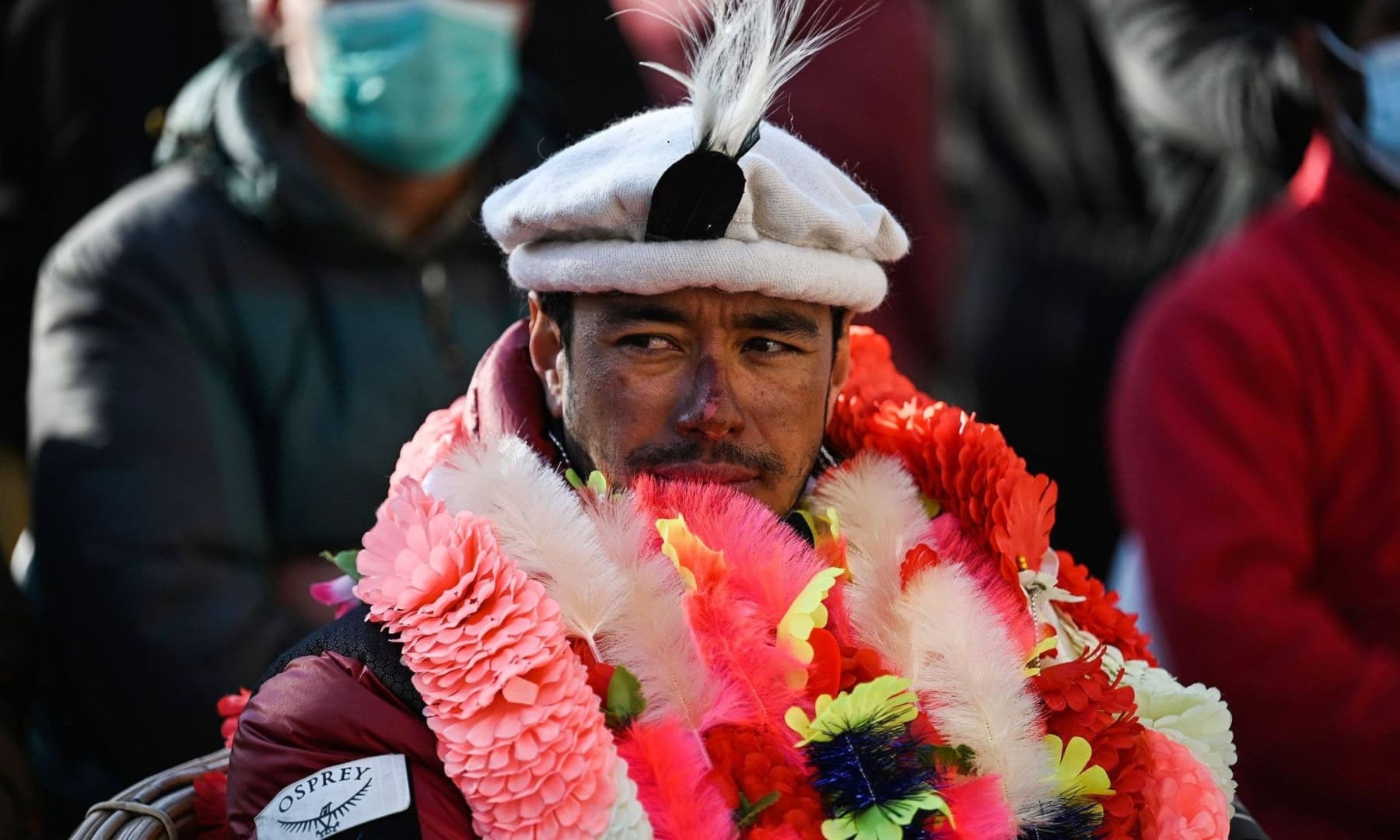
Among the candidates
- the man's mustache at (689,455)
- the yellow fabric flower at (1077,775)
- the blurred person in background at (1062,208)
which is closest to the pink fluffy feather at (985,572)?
the yellow fabric flower at (1077,775)

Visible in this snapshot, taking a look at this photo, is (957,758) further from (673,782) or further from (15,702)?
(15,702)

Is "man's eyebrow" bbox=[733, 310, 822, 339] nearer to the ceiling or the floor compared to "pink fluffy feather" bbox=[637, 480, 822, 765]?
nearer to the ceiling

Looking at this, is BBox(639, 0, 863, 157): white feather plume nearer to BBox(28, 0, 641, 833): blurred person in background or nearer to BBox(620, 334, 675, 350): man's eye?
BBox(620, 334, 675, 350): man's eye

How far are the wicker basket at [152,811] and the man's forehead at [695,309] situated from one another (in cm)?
95

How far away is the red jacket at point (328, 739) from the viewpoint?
2.17 meters

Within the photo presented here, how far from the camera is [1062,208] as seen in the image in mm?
6137

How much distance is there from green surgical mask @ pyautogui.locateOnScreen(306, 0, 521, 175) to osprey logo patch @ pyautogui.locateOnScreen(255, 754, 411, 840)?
2.24 meters

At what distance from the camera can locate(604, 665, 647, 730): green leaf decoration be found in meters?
2.27

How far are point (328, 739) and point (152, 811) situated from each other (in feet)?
1.47

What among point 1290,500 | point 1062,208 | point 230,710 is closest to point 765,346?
point 230,710

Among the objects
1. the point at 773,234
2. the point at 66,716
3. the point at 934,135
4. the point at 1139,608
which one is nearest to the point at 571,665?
the point at 773,234

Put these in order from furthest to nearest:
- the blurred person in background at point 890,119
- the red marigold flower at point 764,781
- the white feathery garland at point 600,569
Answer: the blurred person in background at point 890,119 < the white feathery garland at point 600,569 < the red marigold flower at point 764,781

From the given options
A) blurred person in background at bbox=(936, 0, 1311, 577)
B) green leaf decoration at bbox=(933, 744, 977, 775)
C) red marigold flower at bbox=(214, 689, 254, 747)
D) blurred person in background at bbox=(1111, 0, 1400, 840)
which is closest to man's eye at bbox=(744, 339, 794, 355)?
green leaf decoration at bbox=(933, 744, 977, 775)

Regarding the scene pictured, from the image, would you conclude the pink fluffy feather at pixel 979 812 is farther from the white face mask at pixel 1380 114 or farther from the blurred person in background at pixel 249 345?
the white face mask at pixel 1380 114
